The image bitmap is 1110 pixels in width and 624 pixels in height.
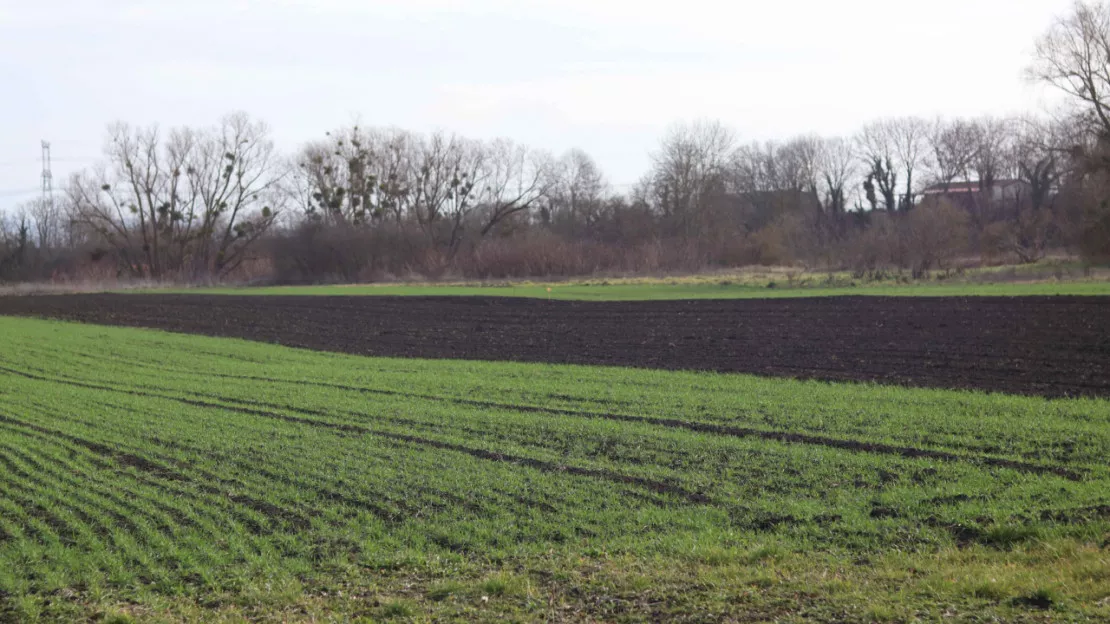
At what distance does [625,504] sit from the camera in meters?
8.48

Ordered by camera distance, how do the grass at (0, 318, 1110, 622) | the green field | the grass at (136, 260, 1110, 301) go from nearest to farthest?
the grass at (0, 318, 1110, 622), the green field, the grass at (136, 260, 1110, 301)

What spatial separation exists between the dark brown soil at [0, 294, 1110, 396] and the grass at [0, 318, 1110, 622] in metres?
2.47

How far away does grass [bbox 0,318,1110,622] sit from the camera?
612 centimetres

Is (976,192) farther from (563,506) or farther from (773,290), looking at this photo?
(563,506)

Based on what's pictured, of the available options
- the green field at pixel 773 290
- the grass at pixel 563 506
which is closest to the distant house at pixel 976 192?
the green field at pixel 773 290

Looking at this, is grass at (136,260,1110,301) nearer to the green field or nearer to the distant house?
the green field

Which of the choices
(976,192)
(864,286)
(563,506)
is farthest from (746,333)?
(976,192)

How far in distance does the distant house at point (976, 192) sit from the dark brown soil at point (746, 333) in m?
55.4

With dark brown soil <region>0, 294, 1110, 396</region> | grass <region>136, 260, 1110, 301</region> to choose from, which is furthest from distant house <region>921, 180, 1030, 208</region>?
dark brown soil <region>0, 294, 1110, 396</region>

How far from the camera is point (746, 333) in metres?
22.1

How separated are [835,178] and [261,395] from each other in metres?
84.5

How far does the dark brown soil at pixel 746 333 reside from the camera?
637 inches

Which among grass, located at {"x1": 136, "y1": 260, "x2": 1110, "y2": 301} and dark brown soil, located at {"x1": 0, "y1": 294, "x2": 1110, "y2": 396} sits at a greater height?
grass, located at {"x1": 136, "y1": 260, "x2": 1110, "y2": 301}

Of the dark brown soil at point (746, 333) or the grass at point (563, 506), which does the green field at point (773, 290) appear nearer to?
the dark brown soil at point (746, 333)
